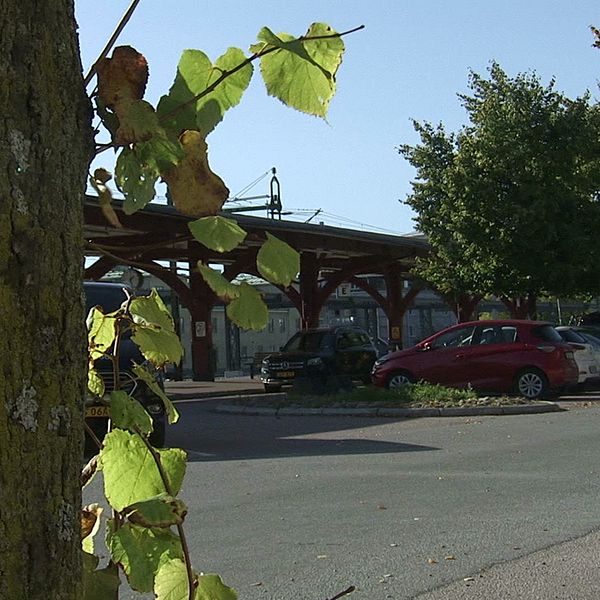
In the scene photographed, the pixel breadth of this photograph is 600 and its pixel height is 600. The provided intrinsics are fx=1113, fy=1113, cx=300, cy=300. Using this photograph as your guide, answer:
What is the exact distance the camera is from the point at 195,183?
173 centimetres

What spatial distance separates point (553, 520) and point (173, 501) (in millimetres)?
6620

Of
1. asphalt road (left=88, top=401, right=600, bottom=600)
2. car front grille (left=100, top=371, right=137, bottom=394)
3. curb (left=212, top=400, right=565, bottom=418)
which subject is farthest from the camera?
curb (left=212, top=400, right=565, bottom=418)

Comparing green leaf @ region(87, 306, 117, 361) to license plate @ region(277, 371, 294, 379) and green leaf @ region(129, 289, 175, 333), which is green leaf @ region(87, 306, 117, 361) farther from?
license plate @ region(277, 371, 294, 379)

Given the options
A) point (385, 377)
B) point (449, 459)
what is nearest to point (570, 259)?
point (385, 377)

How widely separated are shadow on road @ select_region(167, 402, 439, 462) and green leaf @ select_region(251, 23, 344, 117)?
898 cm

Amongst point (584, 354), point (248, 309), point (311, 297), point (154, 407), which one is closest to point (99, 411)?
point (248, 309)

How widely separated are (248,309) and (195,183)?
0.22 m

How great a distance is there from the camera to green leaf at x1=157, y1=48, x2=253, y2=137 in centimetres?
170

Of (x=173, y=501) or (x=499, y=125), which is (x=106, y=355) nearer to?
(x=173, y=501)

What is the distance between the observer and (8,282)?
1335 mm

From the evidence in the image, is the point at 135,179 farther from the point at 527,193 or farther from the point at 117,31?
the point at 527,193

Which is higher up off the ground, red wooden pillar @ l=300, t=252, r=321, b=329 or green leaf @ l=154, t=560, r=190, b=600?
red wooden pillar @ l=300, t=252, r=321, b=329

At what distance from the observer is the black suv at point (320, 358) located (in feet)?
96.7

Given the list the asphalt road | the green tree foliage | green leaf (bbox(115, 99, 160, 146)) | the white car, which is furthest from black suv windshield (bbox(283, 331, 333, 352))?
green leaf (bbox(115, 99, 160, 146))
